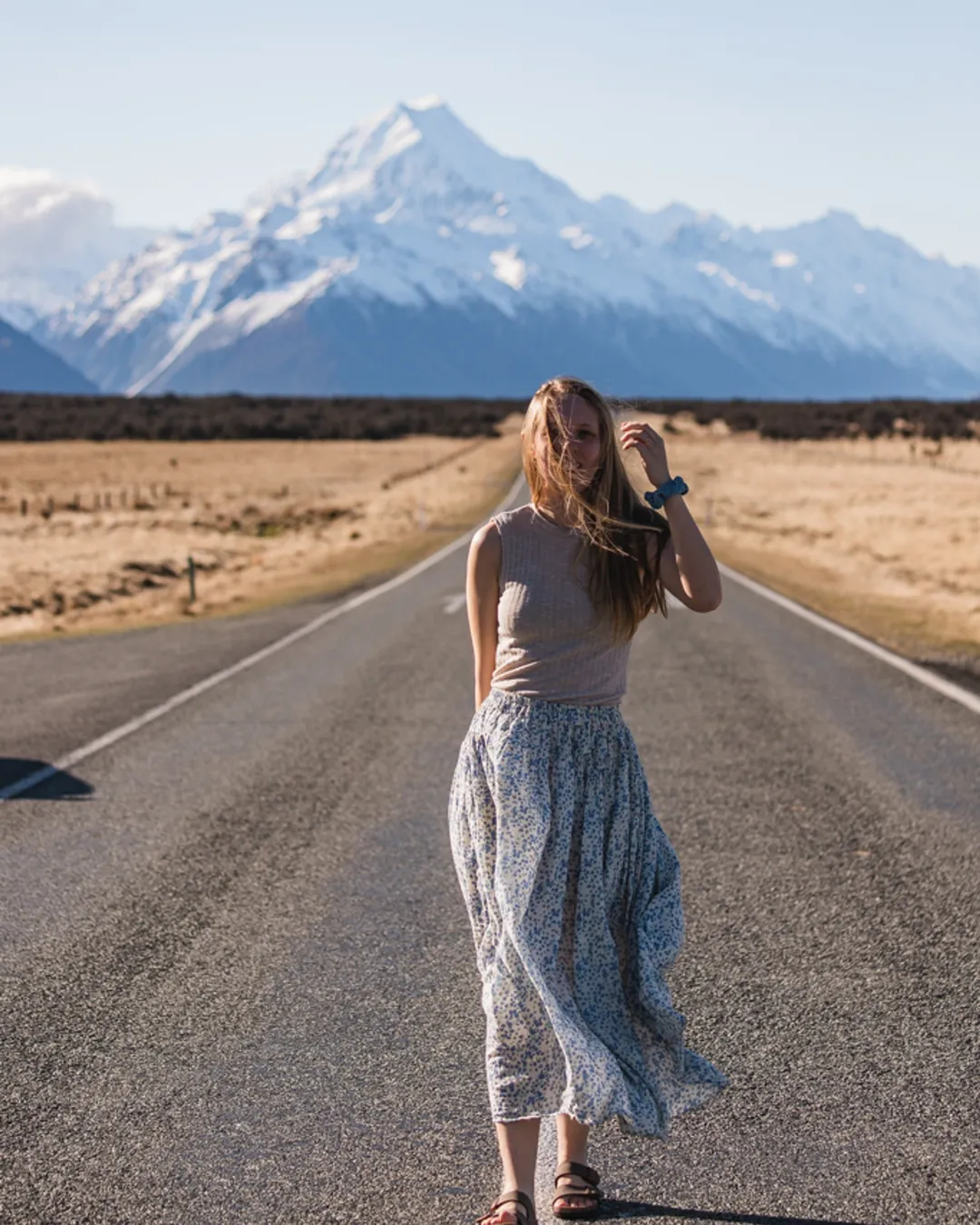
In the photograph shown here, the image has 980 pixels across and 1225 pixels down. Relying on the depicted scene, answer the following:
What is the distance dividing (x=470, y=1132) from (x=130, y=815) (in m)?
4.24

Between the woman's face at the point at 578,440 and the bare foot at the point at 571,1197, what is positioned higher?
the woman's face at the point at 578,440

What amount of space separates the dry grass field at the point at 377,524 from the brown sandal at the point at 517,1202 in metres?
1.99

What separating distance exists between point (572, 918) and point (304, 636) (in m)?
12.4

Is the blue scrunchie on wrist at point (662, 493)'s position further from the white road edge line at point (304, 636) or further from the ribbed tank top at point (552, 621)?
the white road edge line at point (304, 636)

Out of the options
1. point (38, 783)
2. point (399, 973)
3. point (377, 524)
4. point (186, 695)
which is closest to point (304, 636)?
point (186, 695)

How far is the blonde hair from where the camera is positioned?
3848mm

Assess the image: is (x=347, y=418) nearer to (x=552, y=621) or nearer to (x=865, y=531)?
(x=865, y=531)

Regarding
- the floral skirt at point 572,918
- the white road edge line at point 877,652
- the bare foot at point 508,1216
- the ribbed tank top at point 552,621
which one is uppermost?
the ribbed tank top at point 552,621

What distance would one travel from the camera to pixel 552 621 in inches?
154

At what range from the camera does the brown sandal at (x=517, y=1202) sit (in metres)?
3.65

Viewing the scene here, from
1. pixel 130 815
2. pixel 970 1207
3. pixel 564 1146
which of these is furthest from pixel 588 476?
pixel 130 815

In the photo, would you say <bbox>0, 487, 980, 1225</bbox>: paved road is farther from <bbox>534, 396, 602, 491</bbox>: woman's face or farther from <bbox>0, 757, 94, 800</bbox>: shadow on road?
<bbox>534, 396, 602, 491</bbox>: woman's face

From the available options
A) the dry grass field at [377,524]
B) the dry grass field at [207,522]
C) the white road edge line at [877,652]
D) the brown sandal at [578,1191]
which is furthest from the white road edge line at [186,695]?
the brown sandal at [578,1191]

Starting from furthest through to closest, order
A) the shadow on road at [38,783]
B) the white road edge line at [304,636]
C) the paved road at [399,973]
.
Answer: the white road edge line at [304,636] < the shadow on road at [38,783] < the paved road at [399,973]
